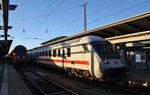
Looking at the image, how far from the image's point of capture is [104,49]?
55.7ft

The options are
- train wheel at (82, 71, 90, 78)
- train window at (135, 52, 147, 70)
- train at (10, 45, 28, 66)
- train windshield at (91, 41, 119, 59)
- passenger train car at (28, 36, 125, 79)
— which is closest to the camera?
passenger train car at (28, 36, 125, 79)

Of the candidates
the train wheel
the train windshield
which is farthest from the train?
the train windshield

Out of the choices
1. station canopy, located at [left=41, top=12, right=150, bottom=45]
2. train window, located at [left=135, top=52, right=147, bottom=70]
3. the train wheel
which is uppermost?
station canopy, located at [left=41, top=12, right=150, bottom=45]

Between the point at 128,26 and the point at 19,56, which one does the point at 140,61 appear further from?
the point at 19,56

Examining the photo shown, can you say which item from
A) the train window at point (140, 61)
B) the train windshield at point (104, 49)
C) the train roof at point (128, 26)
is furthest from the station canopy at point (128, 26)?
the train windshield at point (104, 49)

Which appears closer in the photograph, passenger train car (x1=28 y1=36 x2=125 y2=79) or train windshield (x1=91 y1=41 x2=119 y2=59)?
passenger train car (x1=28 y1=36 x2=125 y2=79)

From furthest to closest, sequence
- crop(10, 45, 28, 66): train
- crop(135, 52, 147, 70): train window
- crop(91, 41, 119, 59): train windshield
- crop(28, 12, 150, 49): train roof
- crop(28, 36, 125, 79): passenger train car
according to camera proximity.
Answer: crop(10, 45, 28, 66): train
crop(135, 52, 147, 70): train window
crop(28, 12, 150, 49): train roof
crop(91, 41, 119, 59): train windshield
crop(28, 36, 125, 79): passenger train car

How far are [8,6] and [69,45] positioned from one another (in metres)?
5.22

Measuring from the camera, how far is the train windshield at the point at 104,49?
16.5 meters

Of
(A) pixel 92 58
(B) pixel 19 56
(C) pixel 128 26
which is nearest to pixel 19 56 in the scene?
(B) pixel 19 56

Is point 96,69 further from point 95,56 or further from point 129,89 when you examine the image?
point 129,89

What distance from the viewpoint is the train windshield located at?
54.2ft

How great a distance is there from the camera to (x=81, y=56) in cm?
1845

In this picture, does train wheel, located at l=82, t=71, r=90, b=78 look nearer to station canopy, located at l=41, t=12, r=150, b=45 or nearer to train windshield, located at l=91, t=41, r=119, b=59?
train windshield, located at l=91, t=41, r=119, b=59
